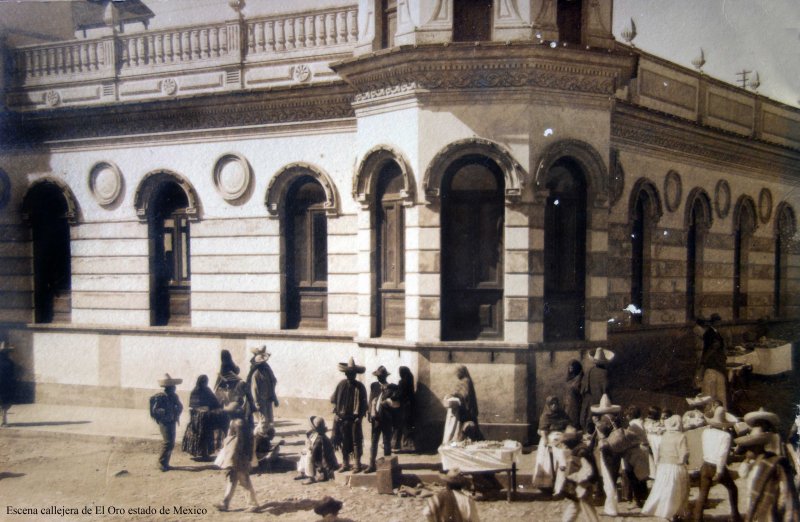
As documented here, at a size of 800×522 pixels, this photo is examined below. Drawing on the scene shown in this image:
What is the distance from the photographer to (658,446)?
9234 mm

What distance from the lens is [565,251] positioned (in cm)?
1222

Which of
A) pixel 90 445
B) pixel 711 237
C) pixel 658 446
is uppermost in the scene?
pixel 711 237

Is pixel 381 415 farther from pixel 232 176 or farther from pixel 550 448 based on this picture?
pixel 232 176

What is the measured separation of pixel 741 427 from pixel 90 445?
1143cm

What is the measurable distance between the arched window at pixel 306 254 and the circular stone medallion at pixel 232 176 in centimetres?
103

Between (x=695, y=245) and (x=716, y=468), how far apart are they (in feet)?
35.3

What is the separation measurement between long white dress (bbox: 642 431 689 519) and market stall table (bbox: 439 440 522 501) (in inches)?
75.7

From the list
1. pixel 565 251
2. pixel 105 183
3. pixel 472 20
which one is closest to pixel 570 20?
pixel 472 20

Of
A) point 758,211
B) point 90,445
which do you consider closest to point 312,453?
point 90,445

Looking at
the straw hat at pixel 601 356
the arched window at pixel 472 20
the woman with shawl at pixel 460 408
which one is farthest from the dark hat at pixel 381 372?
the arched window at pixel 472 20

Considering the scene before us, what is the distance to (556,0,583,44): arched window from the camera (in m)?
11.9

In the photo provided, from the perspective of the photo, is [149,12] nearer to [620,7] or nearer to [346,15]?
[346,15]

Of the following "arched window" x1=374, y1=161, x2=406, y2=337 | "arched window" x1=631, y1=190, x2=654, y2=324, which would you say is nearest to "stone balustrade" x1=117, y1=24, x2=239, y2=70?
"arched window" x1=374, y1=161, x2=406, y2=337

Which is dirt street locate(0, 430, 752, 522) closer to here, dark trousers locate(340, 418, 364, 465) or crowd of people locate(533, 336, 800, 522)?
crowd of people locate(533, 336, 800, 522)
